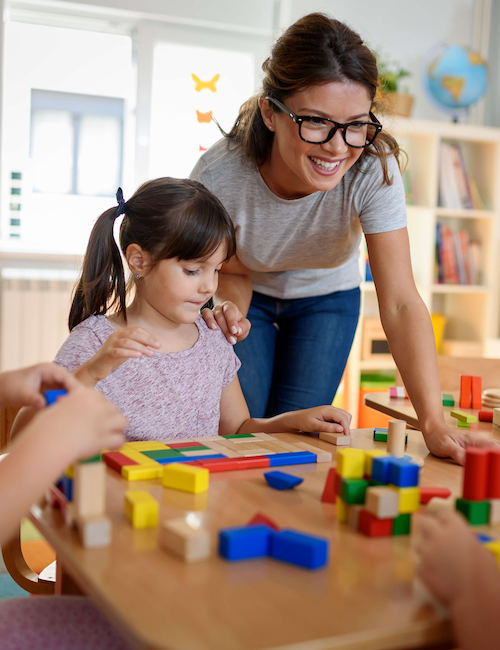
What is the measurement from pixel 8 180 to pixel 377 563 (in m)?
3.24

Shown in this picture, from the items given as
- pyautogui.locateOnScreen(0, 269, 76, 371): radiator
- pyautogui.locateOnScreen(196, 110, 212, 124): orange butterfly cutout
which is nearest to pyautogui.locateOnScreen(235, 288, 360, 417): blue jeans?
pyautogui.locateOnScreen(0, 269, 76, 371): radiator

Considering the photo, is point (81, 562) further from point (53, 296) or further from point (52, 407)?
point (53, 296)

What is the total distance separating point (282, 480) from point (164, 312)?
0.63 meters

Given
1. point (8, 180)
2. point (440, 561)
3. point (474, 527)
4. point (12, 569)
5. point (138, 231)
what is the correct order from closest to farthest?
point (440, 561) < point (474, 527) < point (12, 569) < point (138, 231) < point (8, 180)

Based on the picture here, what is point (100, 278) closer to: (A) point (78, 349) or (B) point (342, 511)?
(A) point (78, 349)

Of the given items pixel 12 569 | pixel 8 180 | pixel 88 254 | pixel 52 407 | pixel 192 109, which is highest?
pixel 192 109

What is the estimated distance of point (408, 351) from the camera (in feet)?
4.40

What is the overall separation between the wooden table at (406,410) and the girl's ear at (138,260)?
631 mm

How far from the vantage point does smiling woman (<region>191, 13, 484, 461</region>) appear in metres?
1.29

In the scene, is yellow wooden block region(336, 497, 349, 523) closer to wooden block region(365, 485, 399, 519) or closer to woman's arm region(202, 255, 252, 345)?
wooden block region(365, 485, 399, 519)

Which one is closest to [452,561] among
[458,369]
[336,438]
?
[336,438]

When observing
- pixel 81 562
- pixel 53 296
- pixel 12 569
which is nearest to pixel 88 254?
pixel 12 569

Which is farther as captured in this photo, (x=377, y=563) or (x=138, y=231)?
(x=138, y=231)

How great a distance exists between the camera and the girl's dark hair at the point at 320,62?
1279mm
